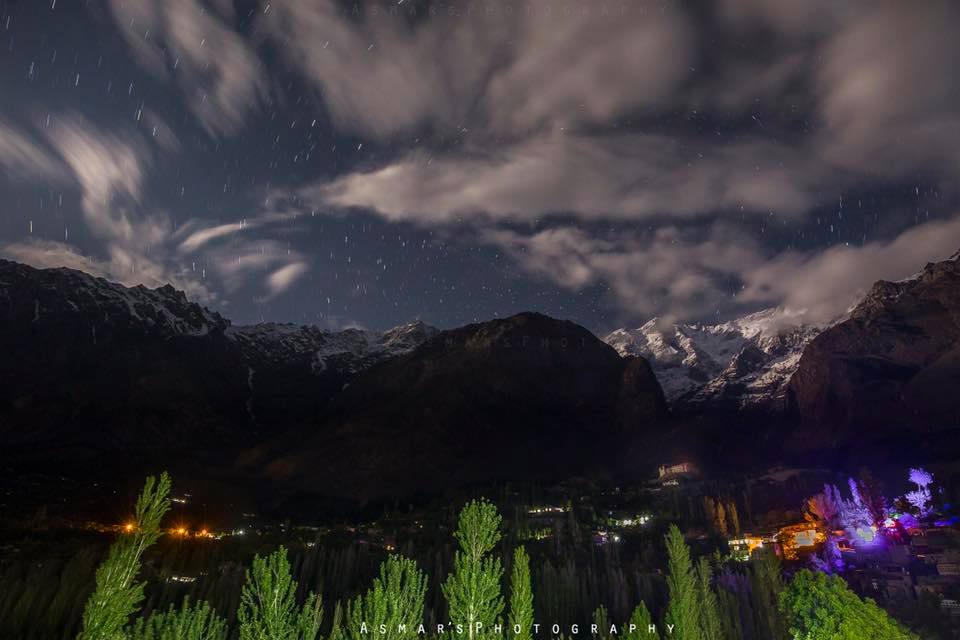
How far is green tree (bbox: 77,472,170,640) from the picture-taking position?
1791 cm

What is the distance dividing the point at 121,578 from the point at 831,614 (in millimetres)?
59078

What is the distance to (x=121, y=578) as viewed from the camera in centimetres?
1862

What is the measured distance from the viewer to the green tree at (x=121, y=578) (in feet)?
58.7

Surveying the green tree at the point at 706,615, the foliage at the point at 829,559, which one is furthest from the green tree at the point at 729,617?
the foliage at the point at 829,559

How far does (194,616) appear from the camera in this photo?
3816 centimetres

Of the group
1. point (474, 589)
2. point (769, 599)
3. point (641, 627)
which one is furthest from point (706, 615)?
point (474, 589)

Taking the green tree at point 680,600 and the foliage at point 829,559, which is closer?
the green tree at point 680,600

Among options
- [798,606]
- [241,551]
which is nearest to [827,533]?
[798,606]

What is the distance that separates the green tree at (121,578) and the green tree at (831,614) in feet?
182

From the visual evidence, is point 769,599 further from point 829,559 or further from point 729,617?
point 829,559

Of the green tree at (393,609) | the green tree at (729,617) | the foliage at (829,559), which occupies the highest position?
the foliage at (829,559)

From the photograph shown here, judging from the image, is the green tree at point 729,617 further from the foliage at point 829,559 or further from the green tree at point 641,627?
the foliage at point 829,559

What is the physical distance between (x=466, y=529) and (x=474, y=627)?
187 inches

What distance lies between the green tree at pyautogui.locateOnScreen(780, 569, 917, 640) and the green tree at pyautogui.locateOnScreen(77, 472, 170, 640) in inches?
2187
